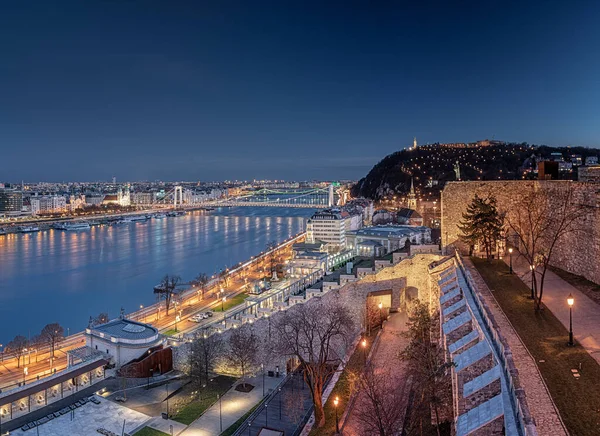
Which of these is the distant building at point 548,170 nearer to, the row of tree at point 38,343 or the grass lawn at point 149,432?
the grass lawn at point 149,432

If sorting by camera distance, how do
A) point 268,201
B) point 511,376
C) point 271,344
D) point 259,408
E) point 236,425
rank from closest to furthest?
point 511,376, point 236,425, point 259,408, point 271,344, point 268,201

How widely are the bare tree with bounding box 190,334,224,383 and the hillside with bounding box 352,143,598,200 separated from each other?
3015 cm

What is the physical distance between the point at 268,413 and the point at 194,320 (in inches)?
288

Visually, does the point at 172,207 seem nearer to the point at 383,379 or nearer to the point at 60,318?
the point at 60,318

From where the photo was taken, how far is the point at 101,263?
27.6m

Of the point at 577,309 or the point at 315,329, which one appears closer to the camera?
the point at 577,309

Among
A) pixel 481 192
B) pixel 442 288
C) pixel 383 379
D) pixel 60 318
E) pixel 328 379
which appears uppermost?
pixel 481 192

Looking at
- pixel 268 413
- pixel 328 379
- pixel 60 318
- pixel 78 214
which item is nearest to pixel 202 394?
pixel 268 413

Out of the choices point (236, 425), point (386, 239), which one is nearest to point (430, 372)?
point (236, 425)

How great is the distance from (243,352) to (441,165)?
41.4m

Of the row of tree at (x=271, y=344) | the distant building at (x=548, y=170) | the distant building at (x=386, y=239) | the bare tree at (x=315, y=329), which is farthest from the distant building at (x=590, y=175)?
the distant building at (x=386, y=239)

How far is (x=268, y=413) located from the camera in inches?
316

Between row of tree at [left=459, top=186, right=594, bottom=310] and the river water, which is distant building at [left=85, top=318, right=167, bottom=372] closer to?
the river water

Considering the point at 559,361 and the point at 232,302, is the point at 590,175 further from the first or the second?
the point at 232,302
